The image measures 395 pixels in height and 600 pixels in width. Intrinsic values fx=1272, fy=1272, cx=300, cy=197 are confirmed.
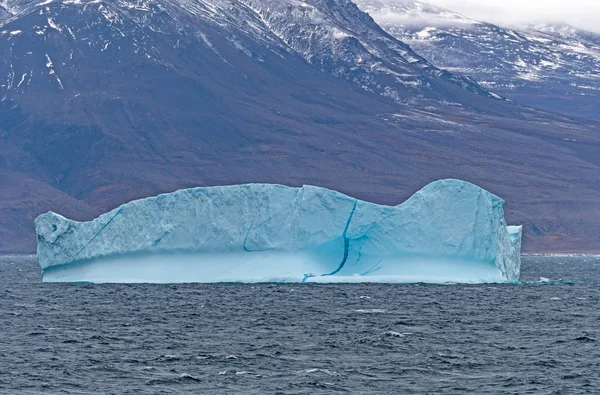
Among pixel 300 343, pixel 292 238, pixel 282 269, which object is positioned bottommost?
pixel 300 343

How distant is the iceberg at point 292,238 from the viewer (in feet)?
164

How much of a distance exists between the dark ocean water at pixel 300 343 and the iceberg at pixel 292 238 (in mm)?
1080

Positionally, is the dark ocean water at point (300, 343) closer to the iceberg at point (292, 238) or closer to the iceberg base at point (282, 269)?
the iceberg base at point (282, 269)

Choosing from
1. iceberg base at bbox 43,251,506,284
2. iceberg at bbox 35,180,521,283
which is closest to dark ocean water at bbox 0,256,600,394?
iceberg base at bbox 43,251,506,284

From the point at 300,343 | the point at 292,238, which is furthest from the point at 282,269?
the point at 300,343

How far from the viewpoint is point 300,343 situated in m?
33.4

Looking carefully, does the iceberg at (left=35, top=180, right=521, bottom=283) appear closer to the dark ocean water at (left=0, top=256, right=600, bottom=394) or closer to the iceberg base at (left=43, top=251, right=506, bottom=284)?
the iceberg base at (left=43, top=251, right=506, bottom=284)

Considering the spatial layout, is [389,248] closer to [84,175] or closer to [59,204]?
[59,204]

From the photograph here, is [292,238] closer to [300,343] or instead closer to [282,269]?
[282,269]

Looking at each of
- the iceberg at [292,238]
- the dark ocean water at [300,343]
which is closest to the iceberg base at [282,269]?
the iceberg at [292,238]

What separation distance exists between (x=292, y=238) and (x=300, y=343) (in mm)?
16806

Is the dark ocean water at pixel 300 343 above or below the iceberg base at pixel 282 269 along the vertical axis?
below

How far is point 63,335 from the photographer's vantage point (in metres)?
35.6

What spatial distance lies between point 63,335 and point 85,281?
17690 millimetres
